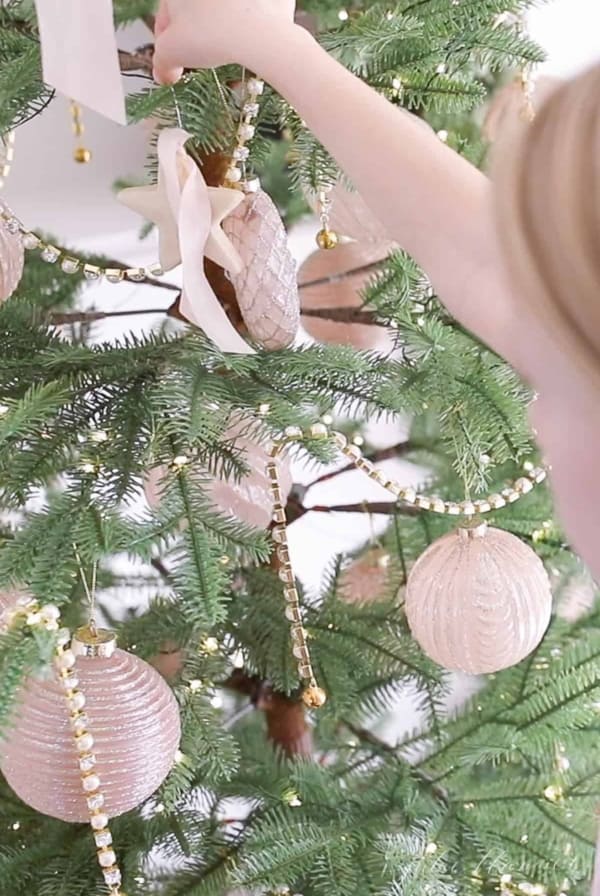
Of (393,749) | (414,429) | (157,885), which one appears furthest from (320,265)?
(157,885)

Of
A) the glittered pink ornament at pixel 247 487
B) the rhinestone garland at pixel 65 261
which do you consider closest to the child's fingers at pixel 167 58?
the rhinestone garland at pixel 65 261

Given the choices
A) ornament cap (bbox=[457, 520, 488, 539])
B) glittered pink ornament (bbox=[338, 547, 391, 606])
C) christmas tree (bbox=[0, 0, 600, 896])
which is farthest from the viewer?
glittered pink ornament (bbox=[338, 547, 391, 606])

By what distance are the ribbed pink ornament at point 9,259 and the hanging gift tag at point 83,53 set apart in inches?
5.8

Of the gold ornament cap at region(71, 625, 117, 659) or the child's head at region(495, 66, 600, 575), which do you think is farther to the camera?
the gold ornament cap at region(71, 625, 117, 659)

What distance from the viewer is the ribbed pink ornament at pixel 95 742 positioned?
0.59m

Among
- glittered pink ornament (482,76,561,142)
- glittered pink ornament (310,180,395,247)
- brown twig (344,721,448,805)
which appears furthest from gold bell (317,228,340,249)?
brown twig (344,721,448,805)

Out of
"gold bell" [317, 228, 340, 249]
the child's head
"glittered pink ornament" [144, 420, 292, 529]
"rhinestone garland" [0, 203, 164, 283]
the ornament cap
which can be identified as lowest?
the child's head

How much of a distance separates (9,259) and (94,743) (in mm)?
301

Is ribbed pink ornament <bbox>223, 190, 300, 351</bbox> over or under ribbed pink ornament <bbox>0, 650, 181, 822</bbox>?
over

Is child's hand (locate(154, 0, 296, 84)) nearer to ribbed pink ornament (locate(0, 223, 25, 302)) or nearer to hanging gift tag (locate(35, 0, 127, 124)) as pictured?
hanging gift tag (locate(35, 0, 127, 124))

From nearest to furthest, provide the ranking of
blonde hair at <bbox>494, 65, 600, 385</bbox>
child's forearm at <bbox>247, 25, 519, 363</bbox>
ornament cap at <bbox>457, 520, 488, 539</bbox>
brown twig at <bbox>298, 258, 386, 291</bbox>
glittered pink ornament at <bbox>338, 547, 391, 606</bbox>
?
1. blonde hair at <bbox>494, 65, 600, 385</bbox>
2. child's forearm at <bbox>247, 25, 519, 363</bbox>
3. ornament cap at <bbox>457, 520, 488, 539</bbox>
4. brown twig at <bbox>298, 258, 386, 291</bbox>
5. glittered pink ornament at <bbox>338, 547, 391, 606</bbox>

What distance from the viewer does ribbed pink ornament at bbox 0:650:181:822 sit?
59cm

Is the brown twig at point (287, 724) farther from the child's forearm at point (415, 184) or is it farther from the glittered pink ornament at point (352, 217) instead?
the child's forearm at point (415, 184)

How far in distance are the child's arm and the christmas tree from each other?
0.09m
